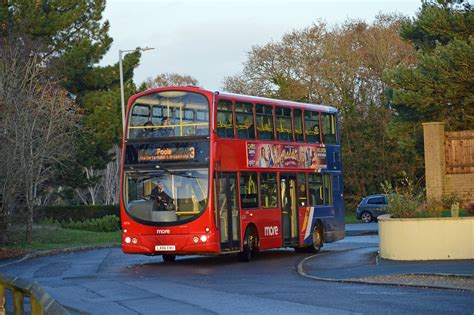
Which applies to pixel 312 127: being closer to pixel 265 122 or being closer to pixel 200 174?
pixel 265 122

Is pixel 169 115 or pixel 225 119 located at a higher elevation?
pixel 169 115

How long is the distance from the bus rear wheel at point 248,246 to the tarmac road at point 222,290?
9.7 inches

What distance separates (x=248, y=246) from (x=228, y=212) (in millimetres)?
1466

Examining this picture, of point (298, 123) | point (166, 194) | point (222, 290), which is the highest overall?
point (298, 123)

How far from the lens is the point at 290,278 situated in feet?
72.5

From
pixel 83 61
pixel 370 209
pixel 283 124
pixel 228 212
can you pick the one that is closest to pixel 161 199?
pixel 228 212

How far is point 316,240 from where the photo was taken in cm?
3209

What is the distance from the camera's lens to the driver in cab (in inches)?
1045

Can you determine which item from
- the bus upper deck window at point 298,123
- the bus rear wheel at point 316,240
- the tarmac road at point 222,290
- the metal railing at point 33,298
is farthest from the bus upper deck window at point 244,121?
the metal railing at point 33,298

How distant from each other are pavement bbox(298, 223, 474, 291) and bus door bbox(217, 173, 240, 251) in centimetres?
188

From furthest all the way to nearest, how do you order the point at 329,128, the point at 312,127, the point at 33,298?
the point at 329,128 → the point at 312,127 → the point at 33,298

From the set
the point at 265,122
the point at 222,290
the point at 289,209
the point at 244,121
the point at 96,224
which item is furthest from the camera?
the point at 96,224

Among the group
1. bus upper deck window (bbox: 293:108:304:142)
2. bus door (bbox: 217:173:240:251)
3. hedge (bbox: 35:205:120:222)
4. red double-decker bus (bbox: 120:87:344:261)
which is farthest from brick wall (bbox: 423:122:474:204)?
hedge (bbox: 35:205:120:222)

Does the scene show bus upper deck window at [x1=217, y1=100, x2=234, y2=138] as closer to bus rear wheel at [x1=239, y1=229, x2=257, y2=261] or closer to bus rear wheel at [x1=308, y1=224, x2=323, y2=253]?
bus rear wheel at [x1=239, y1=229, x2=257, y2=261]
